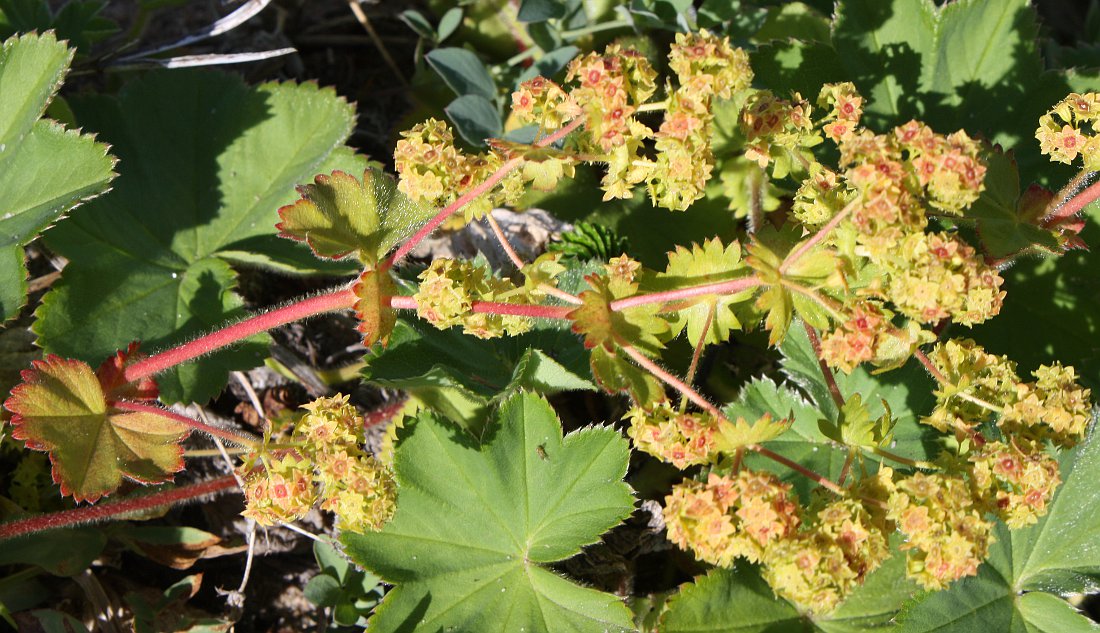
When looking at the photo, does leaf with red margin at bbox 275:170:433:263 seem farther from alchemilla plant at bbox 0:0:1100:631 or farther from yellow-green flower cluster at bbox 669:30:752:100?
yellow-green flower cluster at bbox 669:30:752:100

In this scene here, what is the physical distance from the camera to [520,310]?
2033 millimetres

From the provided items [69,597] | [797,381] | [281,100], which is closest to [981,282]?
[797,381]

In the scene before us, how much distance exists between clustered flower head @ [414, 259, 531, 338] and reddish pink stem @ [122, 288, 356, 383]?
10.6 inches

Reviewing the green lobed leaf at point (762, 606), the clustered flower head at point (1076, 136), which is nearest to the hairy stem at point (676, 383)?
the green lobed leaf at point (762, 606)

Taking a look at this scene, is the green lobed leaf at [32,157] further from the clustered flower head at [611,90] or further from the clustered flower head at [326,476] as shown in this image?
the clustered flower head at [611,90]

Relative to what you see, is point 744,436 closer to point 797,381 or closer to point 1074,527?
point 797,381

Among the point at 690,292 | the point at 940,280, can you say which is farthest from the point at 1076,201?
the point at 690,292

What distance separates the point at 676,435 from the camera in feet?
6.43

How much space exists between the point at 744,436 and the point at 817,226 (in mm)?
522

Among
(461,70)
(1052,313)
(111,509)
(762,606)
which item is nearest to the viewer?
(762,606)

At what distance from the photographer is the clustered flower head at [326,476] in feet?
6.64

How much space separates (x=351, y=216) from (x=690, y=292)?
0.86 meters

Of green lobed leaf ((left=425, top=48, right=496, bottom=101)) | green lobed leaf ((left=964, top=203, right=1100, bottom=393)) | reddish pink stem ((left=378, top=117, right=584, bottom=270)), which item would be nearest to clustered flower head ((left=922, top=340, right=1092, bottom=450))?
green lobed leaf ((left=964, top=203, right=1100, bottom=393))

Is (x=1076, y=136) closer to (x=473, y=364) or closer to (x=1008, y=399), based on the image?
(x=1008, y=399)
